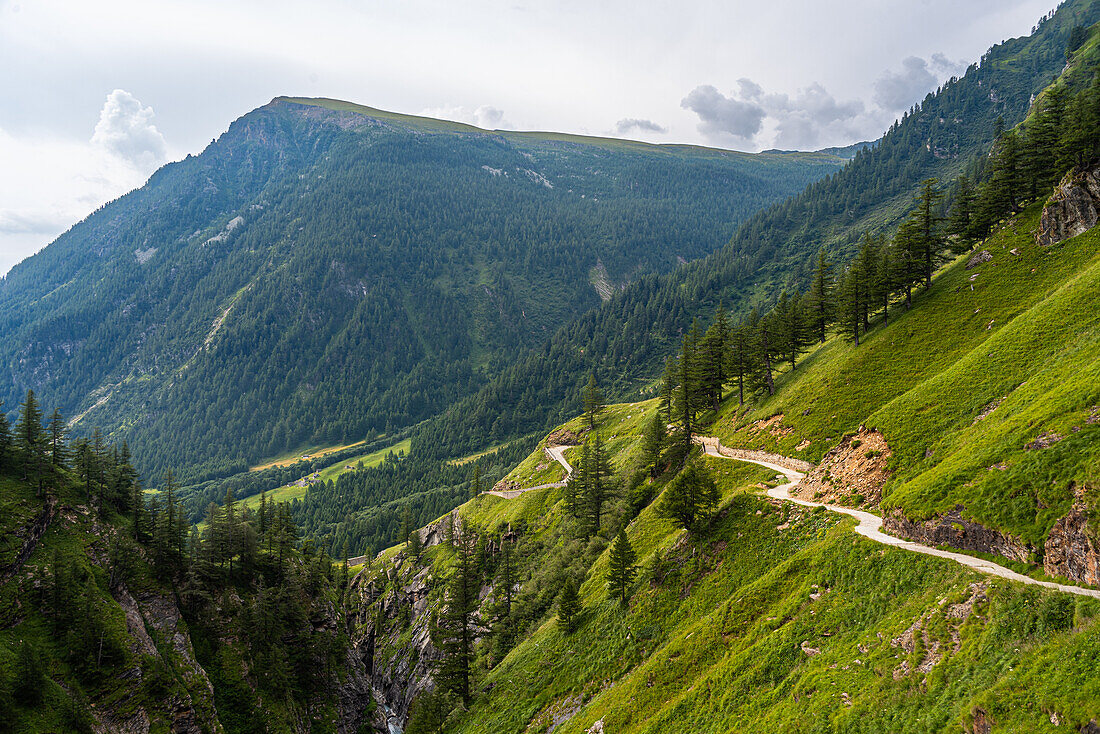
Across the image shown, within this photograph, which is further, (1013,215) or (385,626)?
(385,626)

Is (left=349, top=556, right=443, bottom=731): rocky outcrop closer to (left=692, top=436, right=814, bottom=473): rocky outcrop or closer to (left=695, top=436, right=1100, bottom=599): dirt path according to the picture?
(left=692, top=436, right=814, bottom=473): rocky outcrop

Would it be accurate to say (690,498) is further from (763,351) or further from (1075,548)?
(763,351)

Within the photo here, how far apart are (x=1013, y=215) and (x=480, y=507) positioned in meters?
122

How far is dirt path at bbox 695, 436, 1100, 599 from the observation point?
72.8 feet

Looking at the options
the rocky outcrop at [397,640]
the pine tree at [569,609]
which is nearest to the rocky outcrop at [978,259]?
the pine tree at [569,609]

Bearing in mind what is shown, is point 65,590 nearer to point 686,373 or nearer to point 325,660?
point 325,660

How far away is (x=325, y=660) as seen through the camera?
79.6 metres

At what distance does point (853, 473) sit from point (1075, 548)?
23983 millimetres

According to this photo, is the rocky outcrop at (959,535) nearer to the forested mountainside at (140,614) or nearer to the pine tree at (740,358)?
the pine tree at (740,358)

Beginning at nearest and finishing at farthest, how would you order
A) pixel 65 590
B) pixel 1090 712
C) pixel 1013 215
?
pixel 1090 712 < pixel 65 590 < pixel 1013 215

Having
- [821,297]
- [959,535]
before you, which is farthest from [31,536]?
[821,297]

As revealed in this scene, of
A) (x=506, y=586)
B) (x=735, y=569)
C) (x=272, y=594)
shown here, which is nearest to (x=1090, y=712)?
(x=735, y=569)

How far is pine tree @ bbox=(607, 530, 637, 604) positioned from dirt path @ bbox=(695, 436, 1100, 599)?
51.1 ft

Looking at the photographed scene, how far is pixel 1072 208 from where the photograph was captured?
191ft
